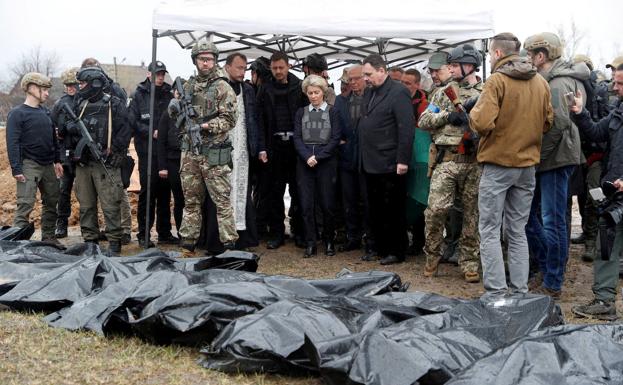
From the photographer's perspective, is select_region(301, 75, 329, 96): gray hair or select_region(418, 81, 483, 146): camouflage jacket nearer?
select_region(418, 81, 483, 146): camouflage jacket

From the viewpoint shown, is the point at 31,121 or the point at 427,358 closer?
the point at 427,358

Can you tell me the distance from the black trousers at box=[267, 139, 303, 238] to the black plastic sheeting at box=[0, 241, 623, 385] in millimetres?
2627

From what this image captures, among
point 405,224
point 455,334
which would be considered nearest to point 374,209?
point 405,224

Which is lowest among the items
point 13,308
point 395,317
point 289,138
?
point 13,308

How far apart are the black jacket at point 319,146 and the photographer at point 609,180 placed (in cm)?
282

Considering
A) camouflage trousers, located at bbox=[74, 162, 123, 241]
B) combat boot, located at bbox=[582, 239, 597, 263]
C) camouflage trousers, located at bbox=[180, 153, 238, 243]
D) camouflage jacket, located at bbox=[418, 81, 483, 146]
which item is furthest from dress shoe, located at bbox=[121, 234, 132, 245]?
combat boot, located at bbox=[582, 239, 597, 263]

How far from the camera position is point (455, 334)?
3955 millimetres

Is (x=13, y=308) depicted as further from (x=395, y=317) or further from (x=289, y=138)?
(x=289, y=138)

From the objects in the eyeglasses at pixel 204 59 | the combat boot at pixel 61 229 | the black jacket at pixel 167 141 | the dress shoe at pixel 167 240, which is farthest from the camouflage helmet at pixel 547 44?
the combat boot at pixel 61 229

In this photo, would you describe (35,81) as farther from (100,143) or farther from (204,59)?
(204,59)

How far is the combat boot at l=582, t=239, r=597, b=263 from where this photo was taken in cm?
795

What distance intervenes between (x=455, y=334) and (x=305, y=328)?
0.82 m

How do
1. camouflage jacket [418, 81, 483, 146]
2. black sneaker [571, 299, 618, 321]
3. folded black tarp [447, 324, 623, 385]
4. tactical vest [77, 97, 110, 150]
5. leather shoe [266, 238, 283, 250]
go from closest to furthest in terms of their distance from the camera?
folded black tarp [447, 324, 623, 385]
black sneaker [571, 299, 618, 321]
camouflage jacket [418, 81, 483, 146]
tactical vest [77, 97, 110, 150]
leather shoe [266, 238, 283, 250]

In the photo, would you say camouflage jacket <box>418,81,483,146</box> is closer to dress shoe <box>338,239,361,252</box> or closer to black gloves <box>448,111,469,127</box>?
black gloves <box>448,111,469,127</box>
